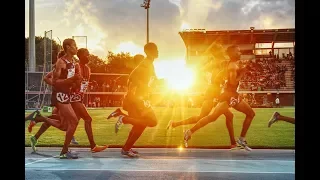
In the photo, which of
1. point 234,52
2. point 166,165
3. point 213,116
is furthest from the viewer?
point 213,116

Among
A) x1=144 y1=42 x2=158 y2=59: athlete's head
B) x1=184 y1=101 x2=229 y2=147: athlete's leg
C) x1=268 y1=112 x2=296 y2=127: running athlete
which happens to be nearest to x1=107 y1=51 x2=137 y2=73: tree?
x1=144 y1=42 x2=158 y2=59: athlete's head

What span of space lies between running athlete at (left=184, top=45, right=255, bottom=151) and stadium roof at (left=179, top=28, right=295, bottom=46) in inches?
4.1

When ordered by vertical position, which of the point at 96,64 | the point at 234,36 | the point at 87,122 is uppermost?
the point at 234,36

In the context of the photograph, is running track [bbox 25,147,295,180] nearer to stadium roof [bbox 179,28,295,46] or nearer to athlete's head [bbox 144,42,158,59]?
athlete's head [bbox 144,42,158,59]

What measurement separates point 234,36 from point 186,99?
2.65 ft

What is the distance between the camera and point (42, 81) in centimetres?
492

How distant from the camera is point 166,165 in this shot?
4730mm

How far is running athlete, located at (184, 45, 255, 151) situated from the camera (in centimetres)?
487

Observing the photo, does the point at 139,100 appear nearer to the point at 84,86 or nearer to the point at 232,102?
the point at 84,86

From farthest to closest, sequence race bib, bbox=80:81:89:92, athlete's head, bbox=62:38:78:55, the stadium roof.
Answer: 1. race bib, bbox=80:81:89:92
2. athlete's head, bbox=62:38:78:55
3. the stadium roof

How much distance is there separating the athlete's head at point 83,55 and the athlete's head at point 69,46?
53mm

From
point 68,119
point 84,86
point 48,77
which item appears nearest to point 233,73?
point 84,86

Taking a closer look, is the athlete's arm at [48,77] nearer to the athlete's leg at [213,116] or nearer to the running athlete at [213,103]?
the running athlete at [213,103]
